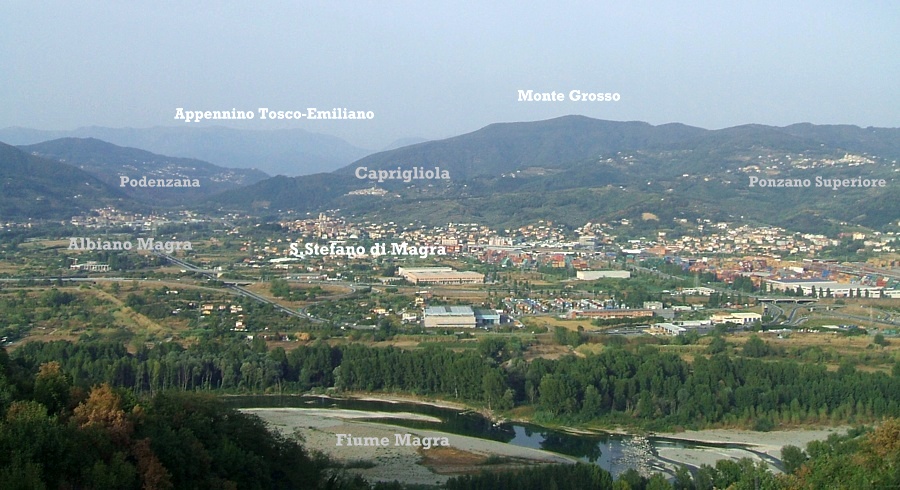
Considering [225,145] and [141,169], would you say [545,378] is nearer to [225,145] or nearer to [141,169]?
[141,169]

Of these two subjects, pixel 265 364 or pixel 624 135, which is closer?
pixel 265 364

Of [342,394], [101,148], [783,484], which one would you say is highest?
[101,148]

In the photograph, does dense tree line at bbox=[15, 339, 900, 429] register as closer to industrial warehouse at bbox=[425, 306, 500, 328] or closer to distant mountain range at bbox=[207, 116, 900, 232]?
industrial warehouse at bbox=[425, 306, 500, 328]

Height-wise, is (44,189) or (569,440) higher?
(44,189)

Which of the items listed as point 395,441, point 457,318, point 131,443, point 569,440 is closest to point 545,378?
point 569,440

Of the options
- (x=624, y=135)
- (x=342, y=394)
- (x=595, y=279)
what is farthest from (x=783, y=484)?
(x=624, y=135)

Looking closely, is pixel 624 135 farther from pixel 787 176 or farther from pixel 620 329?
pixel 620 329

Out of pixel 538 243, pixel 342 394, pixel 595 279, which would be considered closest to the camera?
pixel 342 394
